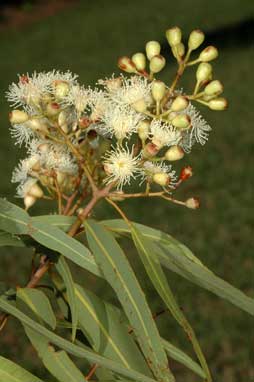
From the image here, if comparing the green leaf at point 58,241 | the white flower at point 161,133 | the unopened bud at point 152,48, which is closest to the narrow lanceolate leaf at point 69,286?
the green leaf at point 58,241

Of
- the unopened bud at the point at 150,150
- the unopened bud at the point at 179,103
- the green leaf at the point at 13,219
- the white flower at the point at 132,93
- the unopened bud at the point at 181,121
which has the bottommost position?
the green leaf at the point at 13,219

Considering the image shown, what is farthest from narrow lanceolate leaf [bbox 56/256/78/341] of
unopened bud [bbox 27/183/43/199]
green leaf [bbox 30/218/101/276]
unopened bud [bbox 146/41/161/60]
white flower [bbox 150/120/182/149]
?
unopened bud [bbox 146/41/161/60]

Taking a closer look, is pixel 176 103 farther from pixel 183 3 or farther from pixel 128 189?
pixel 183 3

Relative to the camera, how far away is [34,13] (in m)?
16.2

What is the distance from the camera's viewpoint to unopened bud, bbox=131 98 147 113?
45.3 inches

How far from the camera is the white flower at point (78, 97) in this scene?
3.99 feet

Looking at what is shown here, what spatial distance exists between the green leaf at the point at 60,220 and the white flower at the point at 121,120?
0.15 metres

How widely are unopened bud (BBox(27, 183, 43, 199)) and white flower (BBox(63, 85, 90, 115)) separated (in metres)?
0.19

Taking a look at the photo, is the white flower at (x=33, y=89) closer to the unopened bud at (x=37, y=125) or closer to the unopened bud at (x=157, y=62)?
the unopened bud at (x=37, y=125)

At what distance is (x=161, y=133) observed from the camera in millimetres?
1139

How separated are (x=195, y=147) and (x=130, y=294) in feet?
20.9

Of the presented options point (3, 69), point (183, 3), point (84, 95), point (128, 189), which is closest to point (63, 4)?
point (183, 3)

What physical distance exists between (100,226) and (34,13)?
15.4 m

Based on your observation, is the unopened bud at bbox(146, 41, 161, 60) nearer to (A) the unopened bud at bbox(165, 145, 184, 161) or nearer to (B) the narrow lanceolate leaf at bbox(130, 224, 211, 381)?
(A) the unopened bud at bbox(165, 145, 184, 161)
